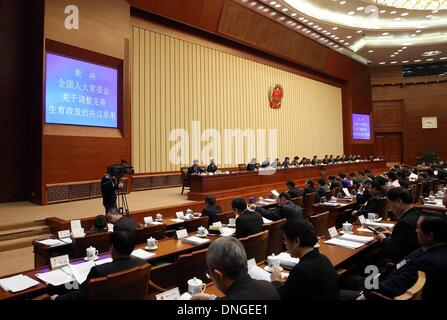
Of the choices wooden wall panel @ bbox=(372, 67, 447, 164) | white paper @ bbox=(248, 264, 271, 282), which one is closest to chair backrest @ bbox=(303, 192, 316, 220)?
white paper @ bbox=(248, 264, 271, 282)

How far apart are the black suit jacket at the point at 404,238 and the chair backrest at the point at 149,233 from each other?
236 cm

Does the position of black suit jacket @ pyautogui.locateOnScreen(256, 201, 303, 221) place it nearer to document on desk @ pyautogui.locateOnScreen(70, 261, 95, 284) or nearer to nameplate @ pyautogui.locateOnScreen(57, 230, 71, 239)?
document on desk @ pyautogui.locateOnScreen(70, 261, 95, 284)

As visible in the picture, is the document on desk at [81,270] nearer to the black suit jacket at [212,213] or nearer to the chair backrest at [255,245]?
the chair backrest at [255,245]

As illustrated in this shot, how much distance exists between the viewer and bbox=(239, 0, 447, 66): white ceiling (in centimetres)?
1108

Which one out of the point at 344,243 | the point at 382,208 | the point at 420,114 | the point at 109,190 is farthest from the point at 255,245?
the point at 420,114

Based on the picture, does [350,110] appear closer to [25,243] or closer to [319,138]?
[319,138]

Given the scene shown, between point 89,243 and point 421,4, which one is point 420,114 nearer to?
point 421,4

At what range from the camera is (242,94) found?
12148 millimetres

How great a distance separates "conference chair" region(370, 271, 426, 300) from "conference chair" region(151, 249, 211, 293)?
1.29m

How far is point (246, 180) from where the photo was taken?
322 inches

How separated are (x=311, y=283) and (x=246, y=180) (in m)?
6.57

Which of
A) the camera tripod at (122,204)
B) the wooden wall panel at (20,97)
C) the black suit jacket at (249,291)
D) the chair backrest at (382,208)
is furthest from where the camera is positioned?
the wooden wall panel at (20,97)

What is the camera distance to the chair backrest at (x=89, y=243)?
288cm

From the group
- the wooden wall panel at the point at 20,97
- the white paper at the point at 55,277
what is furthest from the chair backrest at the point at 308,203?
the wooden wall panel at the point at 20,97
